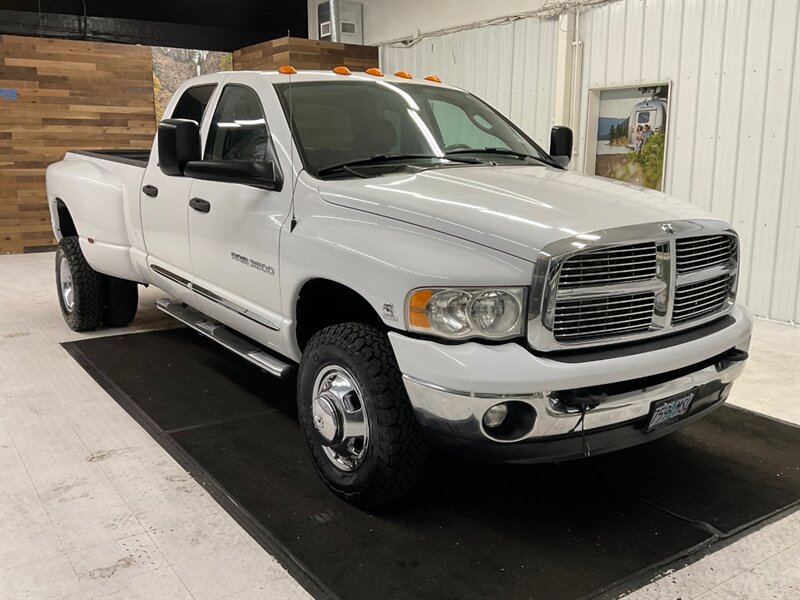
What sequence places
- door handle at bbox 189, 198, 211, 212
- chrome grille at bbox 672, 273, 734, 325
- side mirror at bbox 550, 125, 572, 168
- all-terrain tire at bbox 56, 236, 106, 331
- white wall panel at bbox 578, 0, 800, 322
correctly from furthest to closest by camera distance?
white wall panel at bbox 578, 0, 800, 322
all-terrain tire at bbox 56, 236, 106, 331
side mirror at bbox 550, 125, 572, 168
door handle at bbox 189, 198, 211, 212
chrome grille at bbox 672, 273, 734, 325

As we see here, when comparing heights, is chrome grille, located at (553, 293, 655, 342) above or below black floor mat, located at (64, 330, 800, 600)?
above

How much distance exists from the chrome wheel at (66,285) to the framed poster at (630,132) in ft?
16.6

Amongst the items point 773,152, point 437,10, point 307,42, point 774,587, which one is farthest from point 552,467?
point 307,42

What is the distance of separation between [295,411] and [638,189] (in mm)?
2082

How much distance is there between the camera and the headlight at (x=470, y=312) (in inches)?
93.9

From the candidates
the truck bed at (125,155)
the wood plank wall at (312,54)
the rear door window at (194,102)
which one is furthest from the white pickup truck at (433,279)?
the wood plank wall at (312,54)

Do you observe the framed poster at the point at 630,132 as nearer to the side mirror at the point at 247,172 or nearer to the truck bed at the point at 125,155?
the truck bed at the point at 125,155

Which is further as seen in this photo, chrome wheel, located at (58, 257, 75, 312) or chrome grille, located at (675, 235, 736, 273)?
chrome wheel, located at (58, 257, 75, 312)

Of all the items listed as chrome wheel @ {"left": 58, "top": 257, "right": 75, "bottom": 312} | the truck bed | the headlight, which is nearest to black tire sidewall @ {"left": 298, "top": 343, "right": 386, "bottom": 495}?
the headlight

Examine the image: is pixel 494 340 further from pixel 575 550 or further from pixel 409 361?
pixel 575 550

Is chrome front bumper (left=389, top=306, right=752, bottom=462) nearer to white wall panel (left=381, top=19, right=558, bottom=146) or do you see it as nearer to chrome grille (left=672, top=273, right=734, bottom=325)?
chrome grille (left=672, top=273, right=734, bottom=325)

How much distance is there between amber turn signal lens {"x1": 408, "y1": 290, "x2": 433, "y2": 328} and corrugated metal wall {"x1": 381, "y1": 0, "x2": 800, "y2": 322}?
4.87 m

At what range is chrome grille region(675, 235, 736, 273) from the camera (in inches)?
106

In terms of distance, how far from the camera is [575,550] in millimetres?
2625
